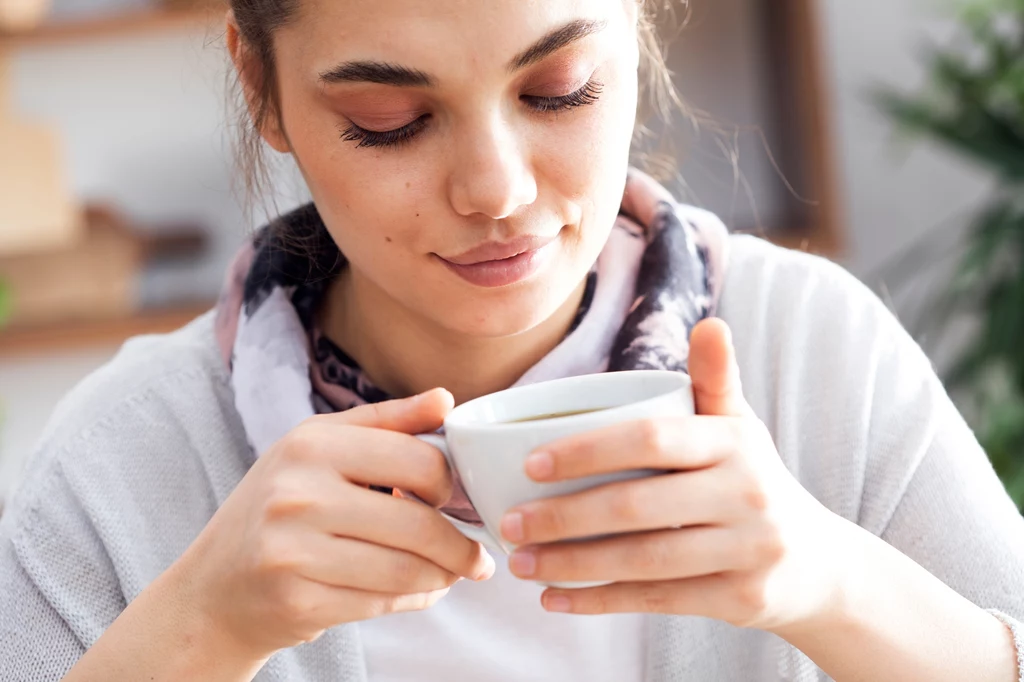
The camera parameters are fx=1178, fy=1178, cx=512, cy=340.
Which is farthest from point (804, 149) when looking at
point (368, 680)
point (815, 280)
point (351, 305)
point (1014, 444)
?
point (368, 680)

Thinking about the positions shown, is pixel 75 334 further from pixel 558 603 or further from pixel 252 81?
pixel 558 603

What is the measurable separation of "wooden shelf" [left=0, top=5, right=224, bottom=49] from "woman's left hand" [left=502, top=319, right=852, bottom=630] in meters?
2.12

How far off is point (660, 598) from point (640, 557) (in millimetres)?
47

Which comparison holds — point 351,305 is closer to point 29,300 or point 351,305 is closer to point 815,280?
point 815,280

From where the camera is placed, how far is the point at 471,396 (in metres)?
1.16

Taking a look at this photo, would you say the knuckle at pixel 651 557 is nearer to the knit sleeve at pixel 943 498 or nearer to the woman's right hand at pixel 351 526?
the woman's right hand at pixel 351 526

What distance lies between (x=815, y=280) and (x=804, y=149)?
5.04 ft

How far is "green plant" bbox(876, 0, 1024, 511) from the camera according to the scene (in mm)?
2211

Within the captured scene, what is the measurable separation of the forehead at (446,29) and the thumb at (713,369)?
0.28 meters

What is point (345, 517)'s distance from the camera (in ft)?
2.26

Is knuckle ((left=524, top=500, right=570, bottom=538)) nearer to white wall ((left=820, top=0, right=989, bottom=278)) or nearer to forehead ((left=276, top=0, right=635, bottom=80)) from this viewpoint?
forehead ((left=276, top=0, right=635, bottom=80))

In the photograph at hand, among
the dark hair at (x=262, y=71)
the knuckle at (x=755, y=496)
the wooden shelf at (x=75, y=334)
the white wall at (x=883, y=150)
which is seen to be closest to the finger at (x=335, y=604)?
the knuckle at (x=755, y=496)

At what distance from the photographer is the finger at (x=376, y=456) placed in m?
0.68

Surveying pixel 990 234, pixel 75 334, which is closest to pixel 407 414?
pixel 990 234
